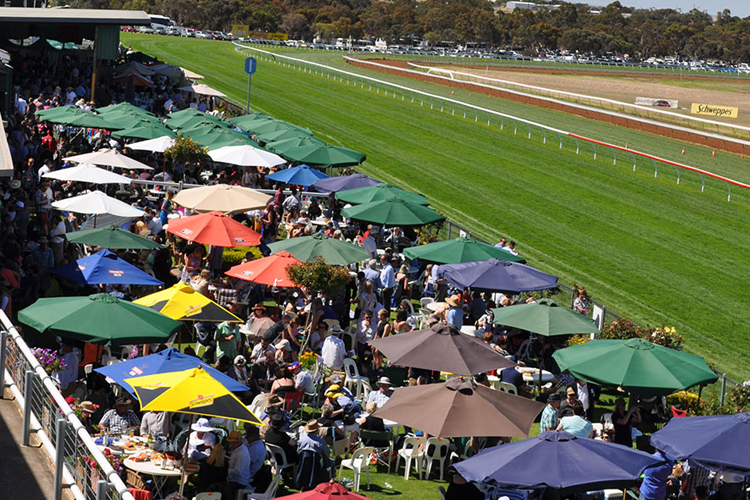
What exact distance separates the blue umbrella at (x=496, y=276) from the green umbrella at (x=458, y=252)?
29.3 inches

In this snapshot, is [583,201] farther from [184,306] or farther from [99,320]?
[99,320]

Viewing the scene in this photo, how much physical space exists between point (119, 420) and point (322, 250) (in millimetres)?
6216

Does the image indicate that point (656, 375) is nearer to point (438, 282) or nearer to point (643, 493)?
point (643, 493)

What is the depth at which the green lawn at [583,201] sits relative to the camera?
2186 centimetres

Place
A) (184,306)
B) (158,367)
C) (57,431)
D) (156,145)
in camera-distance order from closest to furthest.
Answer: (57,431) < (158,367) < (184,306) < (156,145)

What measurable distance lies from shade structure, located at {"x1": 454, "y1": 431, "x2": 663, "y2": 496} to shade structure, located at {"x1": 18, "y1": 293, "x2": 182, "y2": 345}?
4.33m

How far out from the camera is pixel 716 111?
224 ft

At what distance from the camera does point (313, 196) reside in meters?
24.5

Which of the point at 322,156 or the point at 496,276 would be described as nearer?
the point at 496,276

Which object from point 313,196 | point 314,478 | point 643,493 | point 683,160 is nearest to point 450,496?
point 314,478

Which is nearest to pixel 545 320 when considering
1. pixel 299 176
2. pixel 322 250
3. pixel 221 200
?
pixel 322 250

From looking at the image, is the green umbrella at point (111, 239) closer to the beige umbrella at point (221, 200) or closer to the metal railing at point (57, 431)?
the beige umbrella at point (221, 200)

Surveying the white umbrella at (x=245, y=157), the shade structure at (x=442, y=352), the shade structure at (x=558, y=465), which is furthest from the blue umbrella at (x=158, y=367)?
the white umbrella at (x=245, y=157)

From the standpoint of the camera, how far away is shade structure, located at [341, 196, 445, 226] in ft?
61.8
